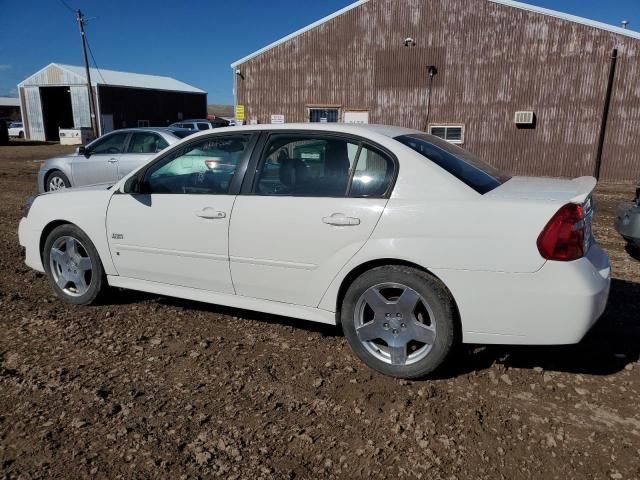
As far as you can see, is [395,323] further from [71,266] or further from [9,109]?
[9,109]

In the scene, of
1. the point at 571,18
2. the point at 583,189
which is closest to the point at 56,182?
the point at 583,189

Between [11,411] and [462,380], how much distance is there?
2.66 metres

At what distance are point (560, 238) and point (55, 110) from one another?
5135cm

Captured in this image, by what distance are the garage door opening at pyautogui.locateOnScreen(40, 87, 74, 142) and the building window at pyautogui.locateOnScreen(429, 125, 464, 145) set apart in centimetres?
3707

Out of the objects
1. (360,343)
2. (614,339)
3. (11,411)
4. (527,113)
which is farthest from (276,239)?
(527,113)

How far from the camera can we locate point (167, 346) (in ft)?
12.7

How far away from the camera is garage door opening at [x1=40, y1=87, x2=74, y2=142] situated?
148 ft

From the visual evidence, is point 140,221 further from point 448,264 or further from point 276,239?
point 448,264

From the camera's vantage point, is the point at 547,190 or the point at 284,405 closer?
the point at 284,405

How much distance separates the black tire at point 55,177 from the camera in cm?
1045

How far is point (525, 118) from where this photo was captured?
17391 millimetres

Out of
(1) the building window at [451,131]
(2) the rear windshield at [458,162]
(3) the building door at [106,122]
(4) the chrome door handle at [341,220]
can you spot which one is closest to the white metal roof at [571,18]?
(1) the building window at [451,131]

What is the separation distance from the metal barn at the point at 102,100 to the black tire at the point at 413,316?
41.7 m

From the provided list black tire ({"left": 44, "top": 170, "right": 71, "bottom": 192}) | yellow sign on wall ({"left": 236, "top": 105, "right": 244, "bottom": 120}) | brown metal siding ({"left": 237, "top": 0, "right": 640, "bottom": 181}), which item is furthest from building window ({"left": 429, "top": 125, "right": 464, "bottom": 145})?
black tire ({"left": 44, "top": 170, "right": 71, "bottom": 192})
